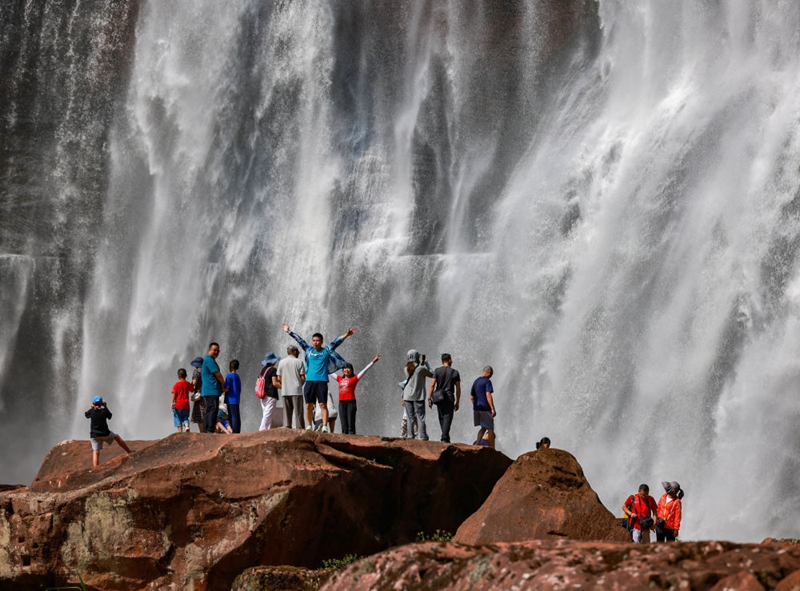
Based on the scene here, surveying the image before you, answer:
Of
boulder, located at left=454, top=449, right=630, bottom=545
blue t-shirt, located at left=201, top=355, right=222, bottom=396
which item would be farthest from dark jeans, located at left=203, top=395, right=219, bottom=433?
boulder, located at left=454, top=449, right=630, bottom=545

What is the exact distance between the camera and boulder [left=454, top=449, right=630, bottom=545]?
1179 centimetres

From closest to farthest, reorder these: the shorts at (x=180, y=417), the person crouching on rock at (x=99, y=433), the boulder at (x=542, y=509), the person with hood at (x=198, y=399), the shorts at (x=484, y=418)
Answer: the boulder at (x=542, y=509)
the person crouching on rock at (x=99, y=433)
the shorts at (x=484, y=418)
the person with hood at (x=198, y=399)
the shorts at (x=180, y=417)

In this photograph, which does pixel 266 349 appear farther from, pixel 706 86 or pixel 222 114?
pixel 706 86

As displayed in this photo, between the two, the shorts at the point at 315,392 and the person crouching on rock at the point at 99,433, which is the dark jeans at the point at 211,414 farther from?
the shorts at the point at 315,392

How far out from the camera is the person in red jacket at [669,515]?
13.4 meters

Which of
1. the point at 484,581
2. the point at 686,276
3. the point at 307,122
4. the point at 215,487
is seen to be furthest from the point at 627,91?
the point at 484,581

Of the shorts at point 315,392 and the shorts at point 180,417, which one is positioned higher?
the shorts at point 180,417

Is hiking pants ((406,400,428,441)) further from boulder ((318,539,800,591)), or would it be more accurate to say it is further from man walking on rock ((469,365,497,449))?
boulder ((318,539,800,591))

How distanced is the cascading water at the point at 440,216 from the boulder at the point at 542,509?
8.16m

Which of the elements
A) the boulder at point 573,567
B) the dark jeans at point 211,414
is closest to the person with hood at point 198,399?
the dark jeans at point 211,414

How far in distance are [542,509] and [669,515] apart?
2.24 metres

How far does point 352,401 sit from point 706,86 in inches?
610

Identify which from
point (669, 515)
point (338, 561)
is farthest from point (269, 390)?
point (669, 515)

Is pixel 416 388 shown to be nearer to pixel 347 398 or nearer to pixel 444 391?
pixel 444 391
